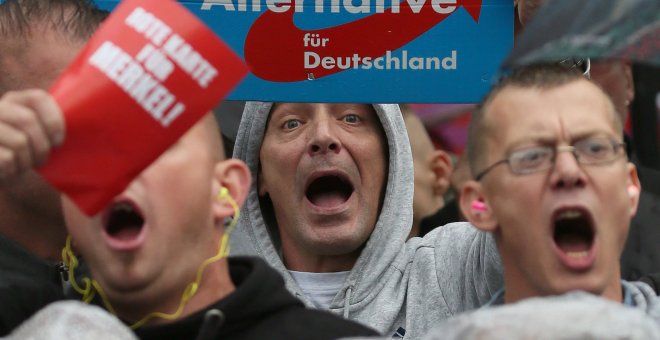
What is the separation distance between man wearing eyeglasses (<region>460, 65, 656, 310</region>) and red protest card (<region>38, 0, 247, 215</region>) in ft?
2.38

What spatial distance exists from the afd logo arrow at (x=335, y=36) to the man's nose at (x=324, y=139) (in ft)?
1.22

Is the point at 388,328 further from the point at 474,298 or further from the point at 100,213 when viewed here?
the point at 100,213

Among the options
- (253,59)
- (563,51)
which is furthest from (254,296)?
(253,59)

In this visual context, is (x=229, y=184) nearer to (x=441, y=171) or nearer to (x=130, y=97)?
(x=130, y=97)

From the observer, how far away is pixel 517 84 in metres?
3.66

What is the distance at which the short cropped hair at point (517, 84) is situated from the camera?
11.9 feet

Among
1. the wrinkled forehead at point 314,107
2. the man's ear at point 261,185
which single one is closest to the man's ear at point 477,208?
the wrinkled forehead at point 314,107

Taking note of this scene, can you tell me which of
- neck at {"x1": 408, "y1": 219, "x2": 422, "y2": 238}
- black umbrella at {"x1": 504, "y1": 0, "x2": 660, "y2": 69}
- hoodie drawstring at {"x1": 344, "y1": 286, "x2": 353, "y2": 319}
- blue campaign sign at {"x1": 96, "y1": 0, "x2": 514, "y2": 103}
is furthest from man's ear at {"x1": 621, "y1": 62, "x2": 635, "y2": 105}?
neck at {"x1": 408, "y1": 219, "x2": 422, "y2": 238}

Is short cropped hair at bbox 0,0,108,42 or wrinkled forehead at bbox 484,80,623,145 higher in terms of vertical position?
short cropped hair at bbox 0,0,108,42

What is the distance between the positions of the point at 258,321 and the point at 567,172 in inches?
29.5

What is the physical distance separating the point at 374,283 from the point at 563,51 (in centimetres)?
169

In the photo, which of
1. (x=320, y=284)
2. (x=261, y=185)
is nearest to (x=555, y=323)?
(x=320, y=284)

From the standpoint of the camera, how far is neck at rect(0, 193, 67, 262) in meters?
3.99

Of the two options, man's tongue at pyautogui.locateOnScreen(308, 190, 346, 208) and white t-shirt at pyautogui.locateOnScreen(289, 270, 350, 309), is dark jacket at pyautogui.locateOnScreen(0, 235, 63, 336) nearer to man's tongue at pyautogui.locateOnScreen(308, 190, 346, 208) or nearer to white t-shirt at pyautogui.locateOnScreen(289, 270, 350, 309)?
white t-shirt at pyautogui.locateOnScreen(289, 270, 350, 309)
